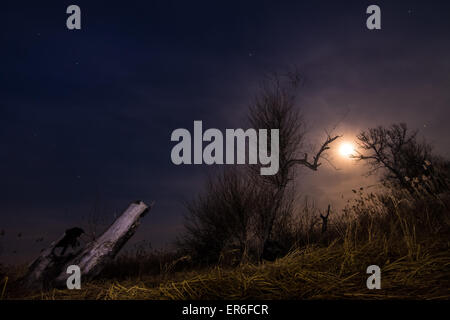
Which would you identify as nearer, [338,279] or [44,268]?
[338,279]

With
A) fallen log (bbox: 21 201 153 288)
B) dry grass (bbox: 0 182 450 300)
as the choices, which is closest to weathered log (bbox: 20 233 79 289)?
fallen log (bbox: 21 201 153 288)

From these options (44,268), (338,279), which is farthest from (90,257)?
(338,279)

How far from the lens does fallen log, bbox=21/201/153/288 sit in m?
6.27

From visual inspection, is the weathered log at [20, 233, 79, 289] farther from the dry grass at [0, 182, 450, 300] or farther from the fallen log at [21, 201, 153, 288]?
the dry grass at [0, 182, 450, 300]

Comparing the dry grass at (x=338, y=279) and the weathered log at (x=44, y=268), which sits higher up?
the dry grass at (x=338, y=279)

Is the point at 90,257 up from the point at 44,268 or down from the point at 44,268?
up

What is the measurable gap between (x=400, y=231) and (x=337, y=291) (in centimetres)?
290

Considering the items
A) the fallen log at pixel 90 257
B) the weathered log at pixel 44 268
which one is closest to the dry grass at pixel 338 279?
the fallen log at pixel 90 257

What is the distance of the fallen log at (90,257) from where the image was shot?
6270mm

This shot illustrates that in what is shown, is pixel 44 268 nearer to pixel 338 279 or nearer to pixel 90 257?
pixel 90 257

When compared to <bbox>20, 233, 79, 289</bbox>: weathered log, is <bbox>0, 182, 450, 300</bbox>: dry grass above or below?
above

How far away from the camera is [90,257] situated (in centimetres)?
638

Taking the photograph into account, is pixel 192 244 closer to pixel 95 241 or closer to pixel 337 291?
pixel 95 241

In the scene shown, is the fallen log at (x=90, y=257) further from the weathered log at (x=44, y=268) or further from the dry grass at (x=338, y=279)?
the dry grass at (x=338, y=279)
